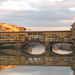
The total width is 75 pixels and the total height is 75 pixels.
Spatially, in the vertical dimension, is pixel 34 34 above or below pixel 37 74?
above

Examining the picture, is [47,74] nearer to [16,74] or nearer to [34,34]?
[16,74]

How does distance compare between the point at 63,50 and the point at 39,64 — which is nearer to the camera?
the point at 39,64

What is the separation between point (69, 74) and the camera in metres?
13.0

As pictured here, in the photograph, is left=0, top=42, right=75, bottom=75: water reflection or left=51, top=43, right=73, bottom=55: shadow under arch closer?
left=0, top=42, right=75, bottom=75: water reflection

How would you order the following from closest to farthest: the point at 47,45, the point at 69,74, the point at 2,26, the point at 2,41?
the point at 69,74
the point at 47,45
the point at 2,41
the point at 2,26

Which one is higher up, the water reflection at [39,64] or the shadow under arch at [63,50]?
the water reflection at [39,64]

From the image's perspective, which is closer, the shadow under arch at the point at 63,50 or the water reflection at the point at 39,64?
the water reflection at the point at 39,64

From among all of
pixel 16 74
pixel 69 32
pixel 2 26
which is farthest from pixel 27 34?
pixel 16 74

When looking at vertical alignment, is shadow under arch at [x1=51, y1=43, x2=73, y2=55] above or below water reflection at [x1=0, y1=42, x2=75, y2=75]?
below

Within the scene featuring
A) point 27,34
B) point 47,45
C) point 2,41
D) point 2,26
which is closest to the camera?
point 47,45

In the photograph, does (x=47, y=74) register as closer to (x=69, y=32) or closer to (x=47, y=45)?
(x=47, y=45)

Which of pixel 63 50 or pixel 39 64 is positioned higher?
pixel 39 64

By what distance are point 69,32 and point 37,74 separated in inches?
1286

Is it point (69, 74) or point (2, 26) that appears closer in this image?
point (69, 74)
